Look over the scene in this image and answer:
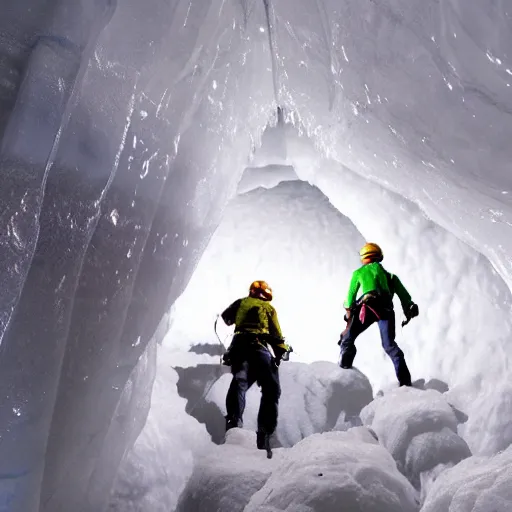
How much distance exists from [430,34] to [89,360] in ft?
6.49

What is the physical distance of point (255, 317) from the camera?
11.7 ft

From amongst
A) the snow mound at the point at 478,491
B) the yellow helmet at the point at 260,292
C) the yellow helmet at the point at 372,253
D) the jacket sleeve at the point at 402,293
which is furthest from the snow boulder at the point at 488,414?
the yellow helmet at the point at 260,292

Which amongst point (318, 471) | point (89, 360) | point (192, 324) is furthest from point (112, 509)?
point (192, 324)

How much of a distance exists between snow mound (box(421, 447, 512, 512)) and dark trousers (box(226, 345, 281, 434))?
1.24 metres

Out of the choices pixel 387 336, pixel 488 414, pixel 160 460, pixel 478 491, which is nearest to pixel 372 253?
pixel 387 336

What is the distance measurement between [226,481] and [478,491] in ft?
3.95

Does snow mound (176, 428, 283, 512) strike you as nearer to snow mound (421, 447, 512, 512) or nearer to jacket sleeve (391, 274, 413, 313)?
snow mound (421, 447, 512, 512)

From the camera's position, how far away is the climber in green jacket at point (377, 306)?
3.97m

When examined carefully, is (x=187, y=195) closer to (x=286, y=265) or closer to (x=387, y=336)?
(x=387, y=336)

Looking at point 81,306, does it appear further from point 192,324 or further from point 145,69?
point 192,324

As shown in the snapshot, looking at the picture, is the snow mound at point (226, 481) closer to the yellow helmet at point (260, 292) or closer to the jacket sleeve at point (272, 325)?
the jacket sleeve at point (272, 325)

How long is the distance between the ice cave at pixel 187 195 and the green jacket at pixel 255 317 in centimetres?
64

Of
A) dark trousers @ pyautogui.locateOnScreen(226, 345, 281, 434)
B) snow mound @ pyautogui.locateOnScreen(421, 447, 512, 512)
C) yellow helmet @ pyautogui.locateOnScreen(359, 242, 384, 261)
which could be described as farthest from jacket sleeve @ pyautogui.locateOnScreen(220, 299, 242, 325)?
snow mound @ pyautogui.locateOnScreen(421, 447, 512, 512)

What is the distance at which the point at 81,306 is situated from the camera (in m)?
2.17
